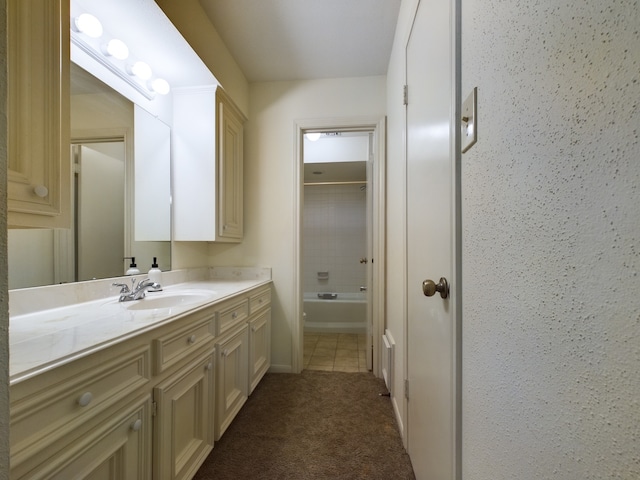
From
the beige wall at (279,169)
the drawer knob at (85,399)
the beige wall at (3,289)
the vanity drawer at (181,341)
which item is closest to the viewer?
the beige wall at (3,289)

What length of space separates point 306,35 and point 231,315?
1.90 m

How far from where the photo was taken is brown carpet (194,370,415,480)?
1309mm

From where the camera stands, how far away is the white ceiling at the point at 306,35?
1.68 meters

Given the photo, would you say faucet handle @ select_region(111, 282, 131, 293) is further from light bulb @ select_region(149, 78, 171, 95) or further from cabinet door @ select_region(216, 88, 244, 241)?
light bulb @ select_region(149, 78, 171, 95)

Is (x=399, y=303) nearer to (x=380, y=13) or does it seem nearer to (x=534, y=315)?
(x=534, y=315)

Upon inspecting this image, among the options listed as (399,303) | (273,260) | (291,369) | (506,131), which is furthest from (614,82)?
(291,369)

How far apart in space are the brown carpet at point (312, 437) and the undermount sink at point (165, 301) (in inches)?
30.2

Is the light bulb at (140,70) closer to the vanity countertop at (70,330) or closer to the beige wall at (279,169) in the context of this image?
the beige wall at (279,169)

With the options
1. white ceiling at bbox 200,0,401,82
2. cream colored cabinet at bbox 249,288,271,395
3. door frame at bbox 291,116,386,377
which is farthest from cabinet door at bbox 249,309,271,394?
white ceiling at bbox 200,0,401,82

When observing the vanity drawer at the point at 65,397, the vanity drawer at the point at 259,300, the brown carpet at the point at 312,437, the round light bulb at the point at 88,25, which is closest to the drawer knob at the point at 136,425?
the vanity drawer at the point at 65,397

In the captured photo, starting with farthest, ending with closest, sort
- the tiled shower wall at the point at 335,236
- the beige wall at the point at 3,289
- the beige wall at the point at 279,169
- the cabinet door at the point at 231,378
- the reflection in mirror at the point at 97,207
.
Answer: the tiled shower wall at the point at 335,236 < the beige wall at the point at 279,169 < the cabinet door at the point at 231,378 < the reflection in mirror at the point at 97,207 < the beige wall at the point at 3,289

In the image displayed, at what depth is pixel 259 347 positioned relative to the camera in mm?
2098

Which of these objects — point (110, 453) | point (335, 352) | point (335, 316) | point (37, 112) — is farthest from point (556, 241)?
point (335, 316)

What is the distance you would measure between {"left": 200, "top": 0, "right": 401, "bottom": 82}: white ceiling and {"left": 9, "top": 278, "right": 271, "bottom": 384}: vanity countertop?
1.76m
